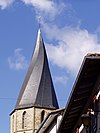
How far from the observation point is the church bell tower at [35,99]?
2992 inches

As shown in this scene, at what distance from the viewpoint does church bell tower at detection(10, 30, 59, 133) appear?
76.0m

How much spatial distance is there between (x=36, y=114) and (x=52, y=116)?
Result: 43.0 m

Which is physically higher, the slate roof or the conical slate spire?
the conical slate spire

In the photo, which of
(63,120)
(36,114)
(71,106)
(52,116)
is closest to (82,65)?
(71,106)

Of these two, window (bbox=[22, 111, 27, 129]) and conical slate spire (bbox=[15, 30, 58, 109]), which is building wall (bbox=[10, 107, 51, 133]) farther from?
conical slate spire (bbox=[15, 30, 58, 109])

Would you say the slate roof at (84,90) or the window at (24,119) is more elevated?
the window at (24,119)

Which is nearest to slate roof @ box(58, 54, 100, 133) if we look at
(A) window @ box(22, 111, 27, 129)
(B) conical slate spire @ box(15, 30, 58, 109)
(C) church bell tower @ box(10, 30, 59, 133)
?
(C) church bell tower @ box(10, 30, 59, 133)

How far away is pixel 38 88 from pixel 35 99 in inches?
67.8

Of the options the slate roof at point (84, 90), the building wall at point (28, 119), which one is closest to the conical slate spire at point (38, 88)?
the building wall at point (28, 119)

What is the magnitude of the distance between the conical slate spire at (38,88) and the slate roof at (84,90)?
205 ft

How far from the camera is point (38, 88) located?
77.6m

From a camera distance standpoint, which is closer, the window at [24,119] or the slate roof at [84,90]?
the slate roof at [84,90]

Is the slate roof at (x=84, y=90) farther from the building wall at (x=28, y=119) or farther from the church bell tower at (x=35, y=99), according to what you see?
the church bell tower at (x=35, y=99)

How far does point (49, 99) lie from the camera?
76.6 meters
